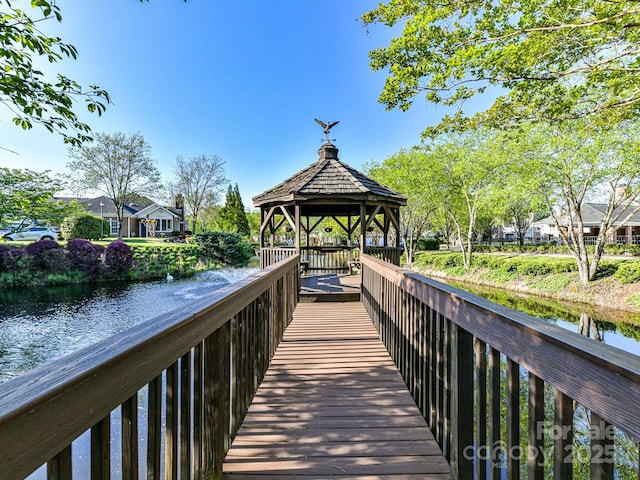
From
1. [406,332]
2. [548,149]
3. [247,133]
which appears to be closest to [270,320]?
[406,332]

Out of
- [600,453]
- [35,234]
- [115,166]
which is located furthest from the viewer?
[115,166]

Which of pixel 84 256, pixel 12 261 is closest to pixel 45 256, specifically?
pixel 12 261

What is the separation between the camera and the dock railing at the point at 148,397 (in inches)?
25.9

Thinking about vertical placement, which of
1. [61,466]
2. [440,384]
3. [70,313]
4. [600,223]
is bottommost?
[70,313]

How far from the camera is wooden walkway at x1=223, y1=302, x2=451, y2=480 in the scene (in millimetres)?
2037

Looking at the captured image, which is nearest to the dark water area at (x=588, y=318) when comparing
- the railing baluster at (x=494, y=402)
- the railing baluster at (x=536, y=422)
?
the railing baluster at (x=494, y=402)

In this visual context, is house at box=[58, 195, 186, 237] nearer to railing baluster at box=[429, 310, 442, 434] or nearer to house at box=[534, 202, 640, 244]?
railing baluster at box=[429, 310, 442, 434]

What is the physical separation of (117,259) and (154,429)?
64.2ft

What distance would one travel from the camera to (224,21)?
1080cm

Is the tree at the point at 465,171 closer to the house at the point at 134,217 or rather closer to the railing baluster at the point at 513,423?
the railing baluster at the point at 513,423

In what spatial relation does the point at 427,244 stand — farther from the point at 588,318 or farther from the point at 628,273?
the point at 588,318

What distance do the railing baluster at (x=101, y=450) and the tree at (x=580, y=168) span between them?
1536 centimetres

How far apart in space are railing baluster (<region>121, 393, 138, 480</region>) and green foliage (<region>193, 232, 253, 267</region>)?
86.4 ft

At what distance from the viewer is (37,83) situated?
382cm
